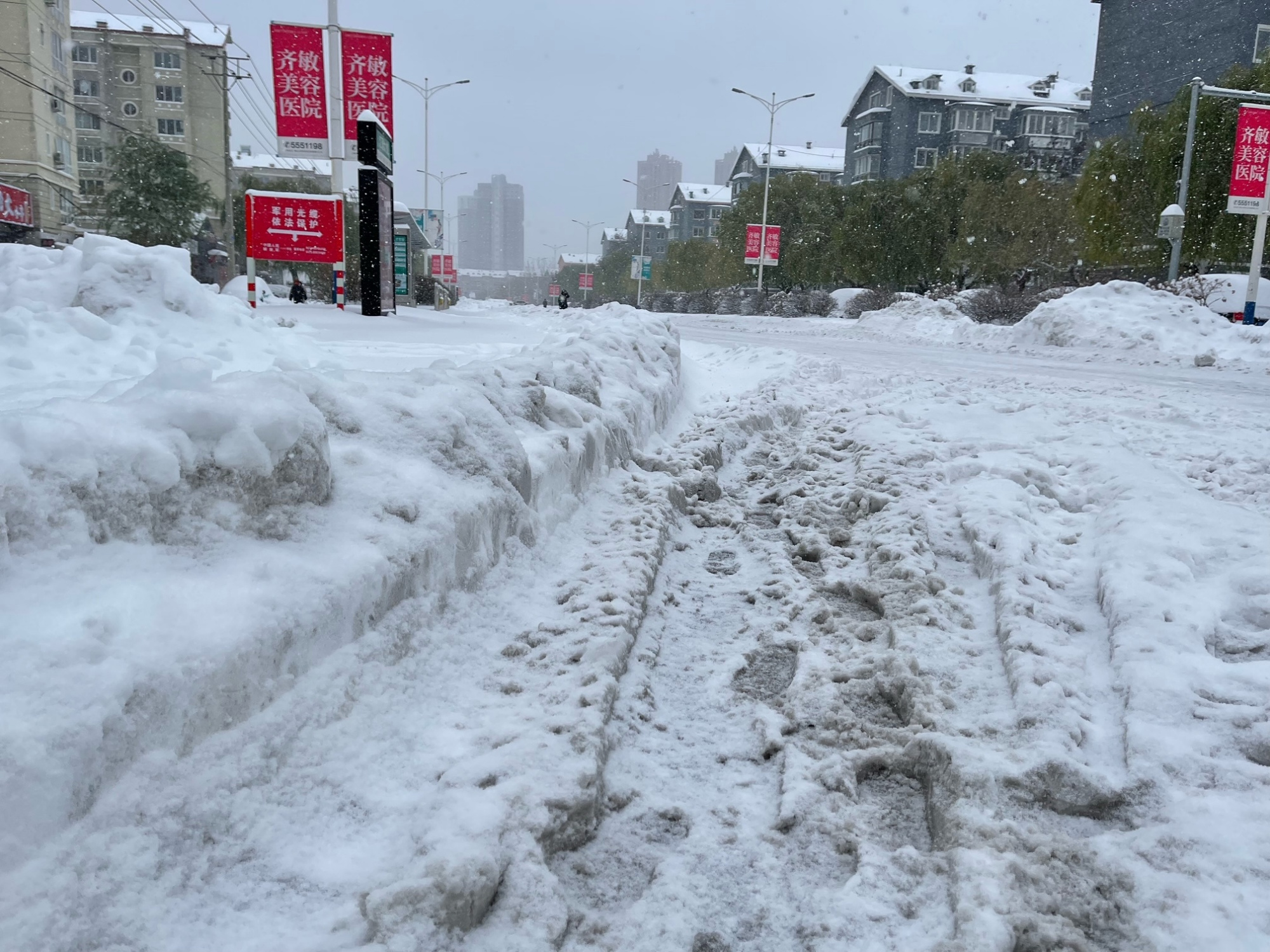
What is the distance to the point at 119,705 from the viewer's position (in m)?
1.68

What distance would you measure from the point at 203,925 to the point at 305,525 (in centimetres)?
119

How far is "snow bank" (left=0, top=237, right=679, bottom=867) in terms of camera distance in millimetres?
1659

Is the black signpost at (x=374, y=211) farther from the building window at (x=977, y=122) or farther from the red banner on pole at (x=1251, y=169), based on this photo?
the building window at (x=977, y=122)

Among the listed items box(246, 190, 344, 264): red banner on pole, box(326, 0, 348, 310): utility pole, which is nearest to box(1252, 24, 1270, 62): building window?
box(326, 0, 348, 310): utility pole

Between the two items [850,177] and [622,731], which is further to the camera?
[850,177]

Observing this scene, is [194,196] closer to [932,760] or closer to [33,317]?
[33,317]

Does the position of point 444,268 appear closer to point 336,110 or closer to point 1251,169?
point 336,110

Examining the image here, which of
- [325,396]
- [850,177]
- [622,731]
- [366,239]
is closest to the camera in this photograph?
[622,731]

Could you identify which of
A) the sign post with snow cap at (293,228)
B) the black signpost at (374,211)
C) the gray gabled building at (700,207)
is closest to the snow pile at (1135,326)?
the black signpost at (374,211)

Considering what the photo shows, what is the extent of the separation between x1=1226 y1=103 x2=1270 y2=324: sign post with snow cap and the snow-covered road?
50.1 ft

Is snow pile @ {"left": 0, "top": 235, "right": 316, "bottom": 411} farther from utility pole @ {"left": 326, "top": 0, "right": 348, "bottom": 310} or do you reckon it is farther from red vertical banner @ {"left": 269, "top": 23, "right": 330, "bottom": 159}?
red vertical banner @ {"left": 269, "top": 23, "right": 330, "bottom": 159}

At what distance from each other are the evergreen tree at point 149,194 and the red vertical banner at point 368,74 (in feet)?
81.7

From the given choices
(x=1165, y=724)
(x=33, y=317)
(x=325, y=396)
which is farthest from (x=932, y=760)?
(x=33, y=317)

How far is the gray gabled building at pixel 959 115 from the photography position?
6178cm
